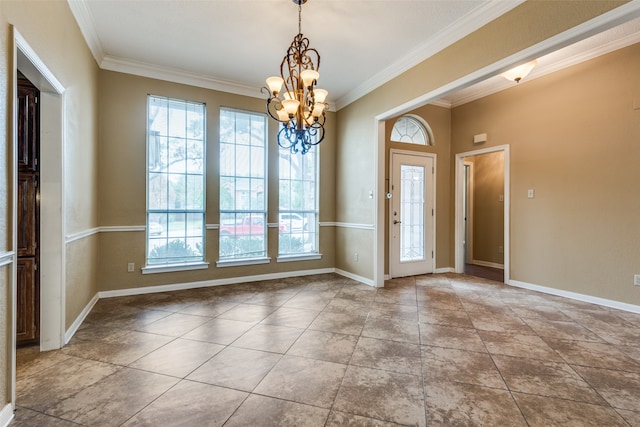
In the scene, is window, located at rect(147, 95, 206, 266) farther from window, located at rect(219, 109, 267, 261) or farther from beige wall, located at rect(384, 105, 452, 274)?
beige wall, located at rect(384, 105, 452, 274)

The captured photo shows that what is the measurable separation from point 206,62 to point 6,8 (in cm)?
242

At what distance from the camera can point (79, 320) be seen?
112 inches

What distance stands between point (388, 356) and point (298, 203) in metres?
3.13

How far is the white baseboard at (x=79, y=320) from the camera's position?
2.49m

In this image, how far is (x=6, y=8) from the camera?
153 centimetres

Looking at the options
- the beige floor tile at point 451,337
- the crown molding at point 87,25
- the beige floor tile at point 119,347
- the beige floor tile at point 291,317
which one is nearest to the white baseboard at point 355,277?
the beige floor tile at point 291,317

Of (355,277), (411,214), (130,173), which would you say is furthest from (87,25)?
(411,214)

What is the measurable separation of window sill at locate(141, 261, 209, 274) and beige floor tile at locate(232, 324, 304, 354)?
180 cm

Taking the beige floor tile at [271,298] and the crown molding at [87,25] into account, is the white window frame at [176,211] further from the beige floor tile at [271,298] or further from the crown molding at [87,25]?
the beige floor tile at [271,298]

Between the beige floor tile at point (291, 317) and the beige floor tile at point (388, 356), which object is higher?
the beige floor tile at point (291, 317)

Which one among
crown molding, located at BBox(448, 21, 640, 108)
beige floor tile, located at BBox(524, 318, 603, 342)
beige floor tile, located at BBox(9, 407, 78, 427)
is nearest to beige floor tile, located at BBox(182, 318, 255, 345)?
beige floor tile, located at BBox(9, 407, 78, 427)

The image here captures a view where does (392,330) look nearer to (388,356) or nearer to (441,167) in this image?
(388,356)

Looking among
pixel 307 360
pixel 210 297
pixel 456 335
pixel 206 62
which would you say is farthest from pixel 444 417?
pixel 206 62

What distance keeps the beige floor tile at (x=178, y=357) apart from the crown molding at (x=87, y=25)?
9.89 ft
